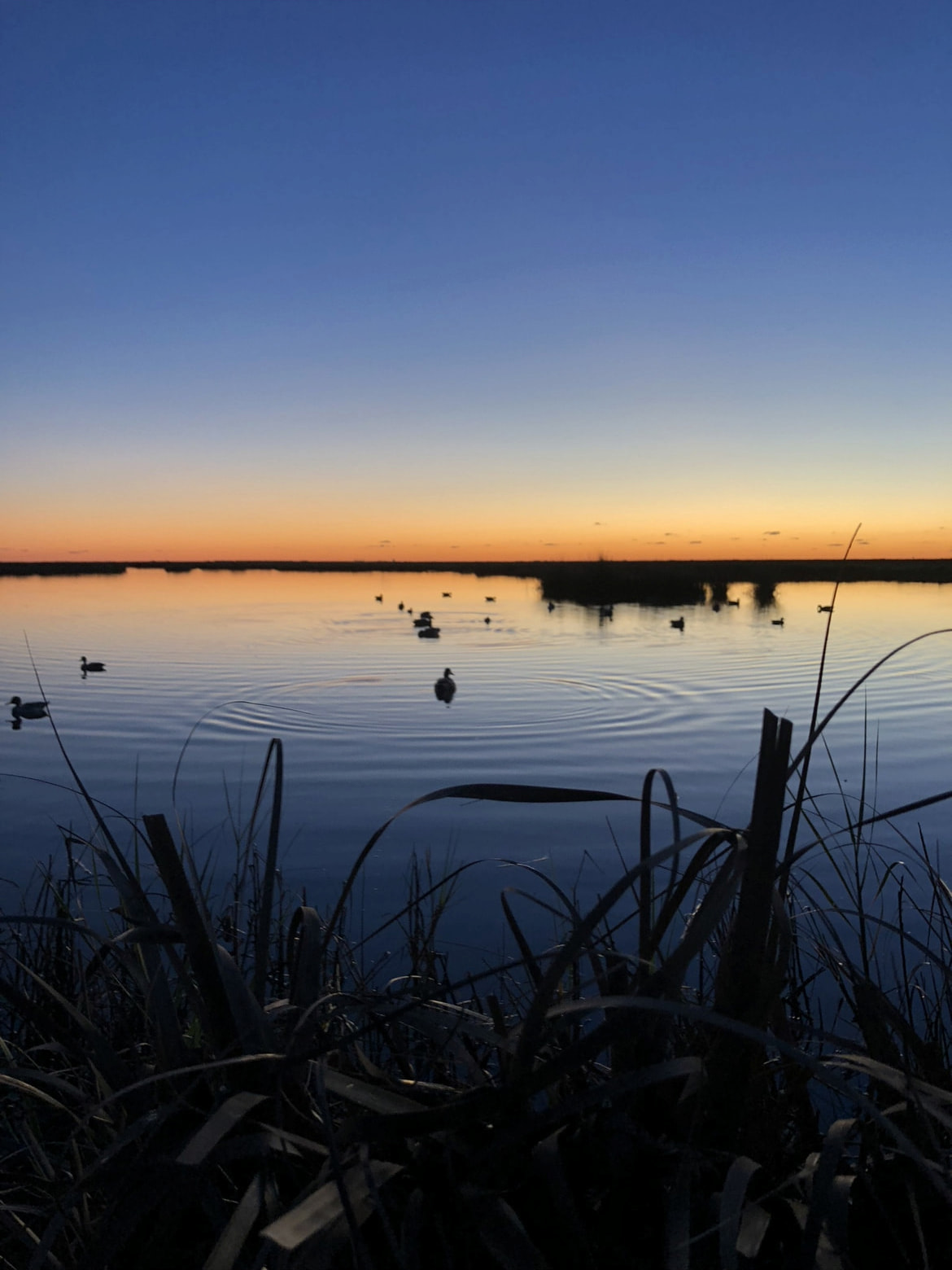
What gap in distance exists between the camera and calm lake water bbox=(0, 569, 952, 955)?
19.3ft

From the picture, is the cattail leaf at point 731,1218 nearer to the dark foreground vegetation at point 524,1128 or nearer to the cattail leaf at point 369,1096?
the dark foreground vegetation at point 524,1128

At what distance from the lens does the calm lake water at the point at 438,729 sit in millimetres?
5887

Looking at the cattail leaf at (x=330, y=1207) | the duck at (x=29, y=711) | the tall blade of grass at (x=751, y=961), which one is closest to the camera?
the cattail leaf at (x=330, y=1207)

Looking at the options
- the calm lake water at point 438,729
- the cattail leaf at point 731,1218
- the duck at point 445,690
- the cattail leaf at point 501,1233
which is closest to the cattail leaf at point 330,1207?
the cattail leaf at point 501,1233

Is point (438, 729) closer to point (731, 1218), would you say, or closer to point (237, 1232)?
point (237, 1232)

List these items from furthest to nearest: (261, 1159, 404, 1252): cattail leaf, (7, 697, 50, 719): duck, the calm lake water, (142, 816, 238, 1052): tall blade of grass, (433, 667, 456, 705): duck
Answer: (433, 667, 456, 705): duck
(7, 697, 50, 719): duck
the calm lake water
(142, 816, 238, 1052): tall blade of grass
(261, 1159, 404, 1252): cattail leaf

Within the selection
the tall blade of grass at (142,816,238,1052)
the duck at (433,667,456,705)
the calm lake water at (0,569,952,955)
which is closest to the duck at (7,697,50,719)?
the calm lake water at (0,569,952,955)

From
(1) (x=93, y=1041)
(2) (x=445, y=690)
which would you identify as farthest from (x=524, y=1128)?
(2) (x=445, y=690)

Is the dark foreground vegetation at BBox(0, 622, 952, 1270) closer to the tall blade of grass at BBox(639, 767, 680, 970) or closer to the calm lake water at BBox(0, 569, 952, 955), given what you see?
the tall blade of grass at BBox(639, 767, 680, 970)

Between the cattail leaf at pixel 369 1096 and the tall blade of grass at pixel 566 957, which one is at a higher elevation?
the tall blade of grass at pixel 566 957

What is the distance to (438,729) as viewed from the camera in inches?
384

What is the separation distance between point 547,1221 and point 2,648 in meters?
18.3

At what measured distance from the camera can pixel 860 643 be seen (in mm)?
17031

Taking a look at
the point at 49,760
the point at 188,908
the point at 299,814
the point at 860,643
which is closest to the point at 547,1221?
the point at 188,908
